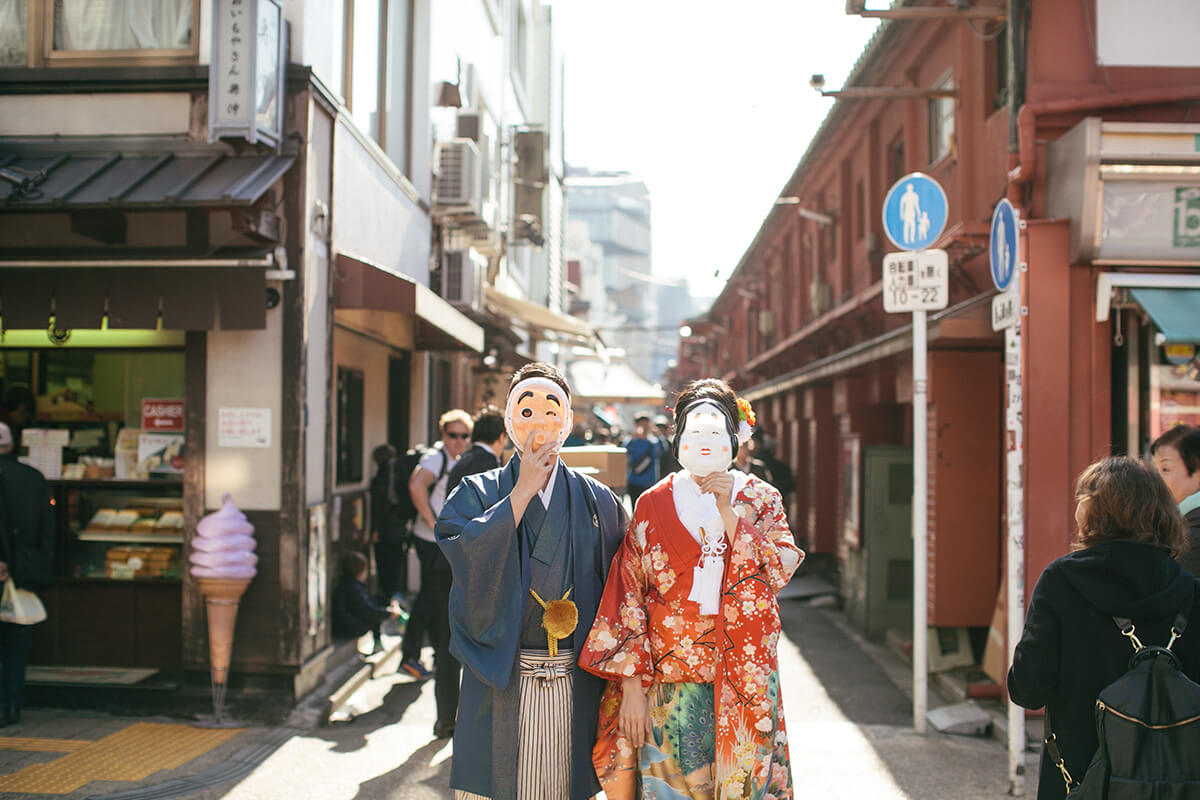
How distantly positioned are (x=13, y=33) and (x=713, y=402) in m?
6.74

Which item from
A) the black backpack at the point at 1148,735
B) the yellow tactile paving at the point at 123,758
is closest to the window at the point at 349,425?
the yellow tactile paving at the point at 123,758

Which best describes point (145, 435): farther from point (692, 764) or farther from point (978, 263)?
point (978, 263)

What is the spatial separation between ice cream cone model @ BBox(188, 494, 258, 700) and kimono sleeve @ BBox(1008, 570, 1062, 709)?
5122 mm

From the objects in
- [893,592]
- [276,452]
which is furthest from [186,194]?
[893,592]

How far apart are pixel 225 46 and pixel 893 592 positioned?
813 cm

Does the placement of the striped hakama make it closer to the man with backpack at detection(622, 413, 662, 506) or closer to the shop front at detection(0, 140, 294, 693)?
the shop front at detection(0, 140, 294, 693)

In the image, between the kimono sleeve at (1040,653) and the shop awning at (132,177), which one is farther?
the shop awning at (132,177)

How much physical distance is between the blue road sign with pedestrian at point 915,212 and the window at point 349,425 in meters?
5.29

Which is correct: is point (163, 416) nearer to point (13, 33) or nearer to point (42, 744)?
point (42, 744)

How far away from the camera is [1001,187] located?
8086 millimetres

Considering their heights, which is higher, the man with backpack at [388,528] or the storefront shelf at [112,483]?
the storefront shelf at [112,483]

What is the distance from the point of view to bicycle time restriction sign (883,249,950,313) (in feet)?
21.5

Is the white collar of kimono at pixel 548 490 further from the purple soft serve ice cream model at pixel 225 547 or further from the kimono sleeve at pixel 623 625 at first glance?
the purple soft serve ice cream model at pixel 225 547

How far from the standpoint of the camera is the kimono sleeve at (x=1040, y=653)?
3.38 m
